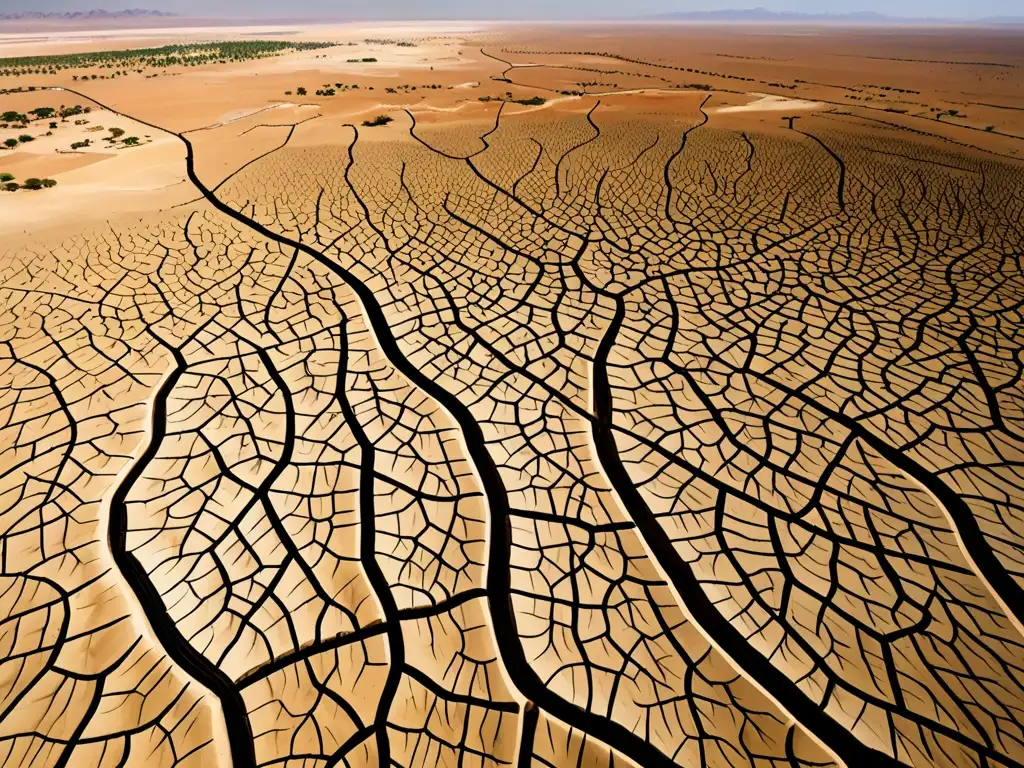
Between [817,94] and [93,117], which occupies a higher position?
[817,94]

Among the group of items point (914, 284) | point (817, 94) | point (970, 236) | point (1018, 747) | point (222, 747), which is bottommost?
point (222, 747)

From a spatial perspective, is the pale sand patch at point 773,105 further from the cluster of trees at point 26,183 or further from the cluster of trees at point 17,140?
the cluster of trees at point 17,140

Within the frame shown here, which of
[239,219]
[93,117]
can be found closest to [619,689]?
[239,219]

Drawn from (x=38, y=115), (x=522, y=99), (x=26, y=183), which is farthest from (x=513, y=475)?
(x=38, y=115)

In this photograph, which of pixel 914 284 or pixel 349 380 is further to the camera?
pixel 914 284

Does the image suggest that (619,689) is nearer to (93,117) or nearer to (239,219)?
(239,219)

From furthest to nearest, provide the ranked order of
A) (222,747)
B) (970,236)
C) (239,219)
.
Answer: (239,219), (970,236), (222,747)
